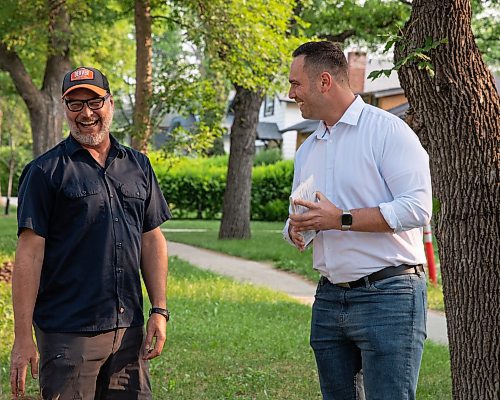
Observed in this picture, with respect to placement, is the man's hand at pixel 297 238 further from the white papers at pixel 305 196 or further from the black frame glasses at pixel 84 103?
the black frame glasses at pixel 84 103

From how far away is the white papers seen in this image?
3.56 meters

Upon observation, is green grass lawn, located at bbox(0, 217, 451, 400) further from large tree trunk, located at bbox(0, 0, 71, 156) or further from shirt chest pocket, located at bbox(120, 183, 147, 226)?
large tree trunk, located at bbox(0, 0, 71, 156)

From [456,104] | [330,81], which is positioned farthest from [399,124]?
[456,104]

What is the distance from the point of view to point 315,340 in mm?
3713

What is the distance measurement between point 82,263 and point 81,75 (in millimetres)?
802

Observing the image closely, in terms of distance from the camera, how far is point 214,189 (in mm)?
33375

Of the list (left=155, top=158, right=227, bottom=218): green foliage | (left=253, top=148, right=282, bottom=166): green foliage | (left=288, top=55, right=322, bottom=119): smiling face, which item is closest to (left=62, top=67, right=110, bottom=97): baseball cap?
(left=288, top=55, right=322, bottom=119): smiling face

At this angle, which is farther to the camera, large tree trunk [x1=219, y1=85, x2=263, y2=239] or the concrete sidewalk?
large tree trunk [x1=219, y1=85, x2=263, y2=239]

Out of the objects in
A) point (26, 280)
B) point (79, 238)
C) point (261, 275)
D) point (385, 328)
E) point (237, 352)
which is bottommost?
point (237, 352)

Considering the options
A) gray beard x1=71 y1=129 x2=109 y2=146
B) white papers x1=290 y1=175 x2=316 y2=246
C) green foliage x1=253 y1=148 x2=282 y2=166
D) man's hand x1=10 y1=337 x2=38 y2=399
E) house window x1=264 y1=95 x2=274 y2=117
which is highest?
house window x1=264 y1=95 x2=274 y2=117

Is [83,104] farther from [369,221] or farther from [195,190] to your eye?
[195,190]

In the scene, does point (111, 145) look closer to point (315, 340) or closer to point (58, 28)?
point (315, 340)

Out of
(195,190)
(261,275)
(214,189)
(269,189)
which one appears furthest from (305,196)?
(195,190)

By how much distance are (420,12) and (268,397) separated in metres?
3.10
